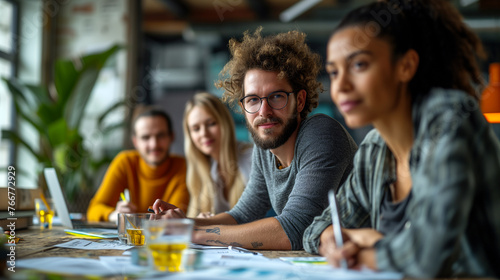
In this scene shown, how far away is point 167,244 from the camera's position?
2.75ft

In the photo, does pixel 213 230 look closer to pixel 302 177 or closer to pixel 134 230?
pixel 134 230

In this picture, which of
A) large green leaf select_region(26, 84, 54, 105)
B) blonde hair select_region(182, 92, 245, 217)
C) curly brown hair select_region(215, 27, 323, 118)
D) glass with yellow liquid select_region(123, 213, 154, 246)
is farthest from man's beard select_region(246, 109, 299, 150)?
large green leaf select_region(26, 84, 54, 105)

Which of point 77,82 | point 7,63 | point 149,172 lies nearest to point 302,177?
point 149,172

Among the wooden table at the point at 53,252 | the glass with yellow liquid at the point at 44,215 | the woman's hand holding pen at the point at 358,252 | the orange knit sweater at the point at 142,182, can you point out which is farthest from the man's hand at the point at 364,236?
the orange knit sweater at the point at 142,182

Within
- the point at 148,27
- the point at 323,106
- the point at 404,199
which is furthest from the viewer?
the point at 148,27

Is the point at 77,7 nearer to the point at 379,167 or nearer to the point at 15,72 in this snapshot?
the point at 15,72

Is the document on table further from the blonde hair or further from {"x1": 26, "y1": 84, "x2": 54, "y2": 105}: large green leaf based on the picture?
{"x1": 26, "y1": 84, "x2": 54, "y2": 105}: large green leaf

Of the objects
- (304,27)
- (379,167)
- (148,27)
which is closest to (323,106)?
(304,27)

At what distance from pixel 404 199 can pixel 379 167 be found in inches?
4.3

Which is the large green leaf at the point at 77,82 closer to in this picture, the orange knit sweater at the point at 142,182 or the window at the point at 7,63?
the window at the point at 7,63

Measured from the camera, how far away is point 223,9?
21.4 ft

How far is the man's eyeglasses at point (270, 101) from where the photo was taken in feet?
5.02

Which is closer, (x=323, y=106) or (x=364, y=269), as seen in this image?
(x=364, y=269)

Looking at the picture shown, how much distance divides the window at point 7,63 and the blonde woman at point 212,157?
86.0 inches
